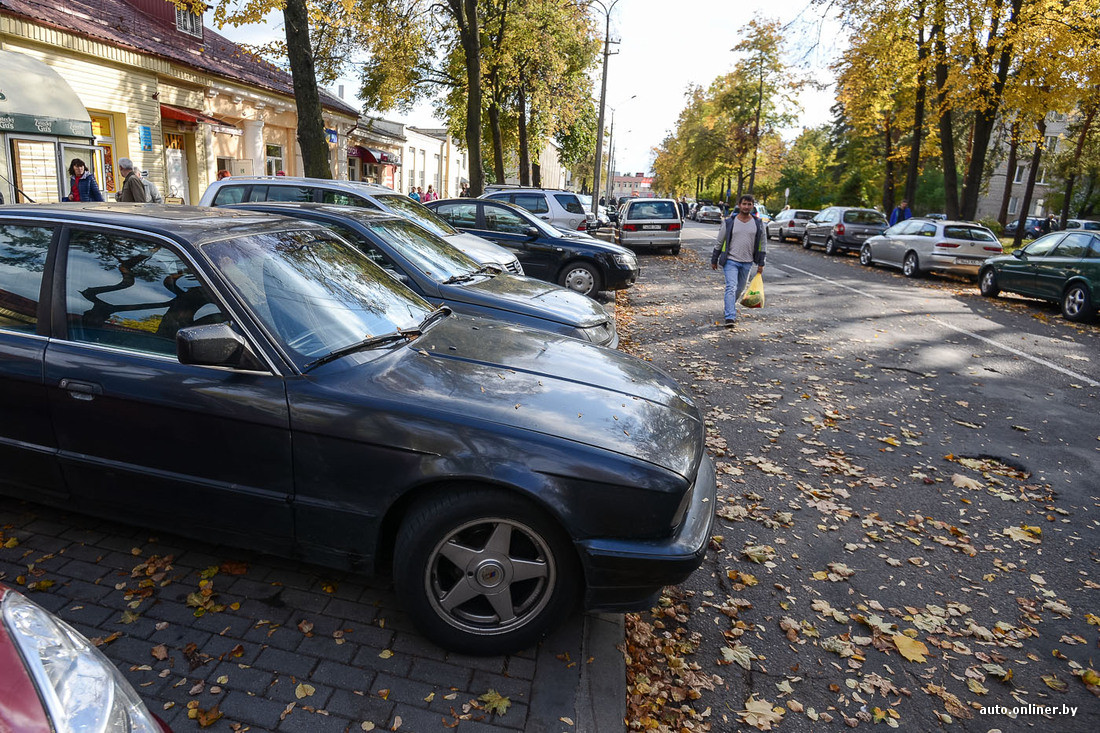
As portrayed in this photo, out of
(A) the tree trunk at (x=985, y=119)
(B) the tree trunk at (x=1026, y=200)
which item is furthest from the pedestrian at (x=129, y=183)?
(B) the tree trunk at (x=1026, y=200)

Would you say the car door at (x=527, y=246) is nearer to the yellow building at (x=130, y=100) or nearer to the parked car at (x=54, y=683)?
the yellow building at (x=130, y=100)

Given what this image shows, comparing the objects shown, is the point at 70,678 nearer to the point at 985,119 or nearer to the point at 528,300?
the point at 528,300

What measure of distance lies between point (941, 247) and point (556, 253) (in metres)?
11.8

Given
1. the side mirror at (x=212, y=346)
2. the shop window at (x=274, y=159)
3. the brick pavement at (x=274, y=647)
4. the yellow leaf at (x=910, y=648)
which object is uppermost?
the shop window at (x=274, y=159)

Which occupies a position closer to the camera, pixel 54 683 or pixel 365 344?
pixel 54 683

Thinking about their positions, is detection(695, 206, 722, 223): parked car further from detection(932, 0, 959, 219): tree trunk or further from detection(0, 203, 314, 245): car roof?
detection(0, 203, 314, 245): car roof

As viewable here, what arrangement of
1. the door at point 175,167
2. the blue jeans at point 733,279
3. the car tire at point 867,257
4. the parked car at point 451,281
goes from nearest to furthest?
the parked car at point 451,281 → the blue jeans at point 733,279 → the door at point 175,167 → the car tire at point 867,257

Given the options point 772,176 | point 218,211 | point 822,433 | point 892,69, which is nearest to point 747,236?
point 822,433

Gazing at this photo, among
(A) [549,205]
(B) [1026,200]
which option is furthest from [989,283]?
(B) [1026,200]

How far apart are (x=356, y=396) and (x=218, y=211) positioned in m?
1.83

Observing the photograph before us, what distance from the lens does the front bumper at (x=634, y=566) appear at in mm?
2791

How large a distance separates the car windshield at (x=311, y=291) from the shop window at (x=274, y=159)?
78.9 feet

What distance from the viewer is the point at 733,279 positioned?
1088cm

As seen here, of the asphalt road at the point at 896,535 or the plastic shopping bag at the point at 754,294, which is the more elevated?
the plastic shopping bag at the point at 754,294
